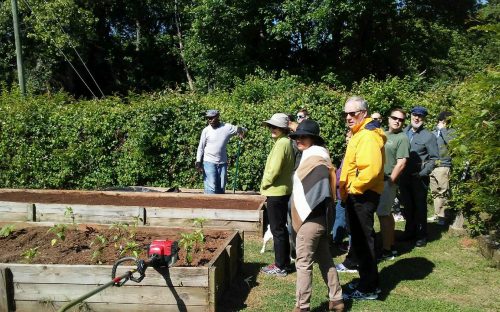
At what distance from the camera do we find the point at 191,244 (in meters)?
4.95

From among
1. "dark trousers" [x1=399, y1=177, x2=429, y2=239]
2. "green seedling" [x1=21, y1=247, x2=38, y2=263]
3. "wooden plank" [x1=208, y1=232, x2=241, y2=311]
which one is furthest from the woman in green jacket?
"green seedling" [x1=21, y1=247, x2=38, y2=263]

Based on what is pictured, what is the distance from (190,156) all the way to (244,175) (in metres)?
1.24

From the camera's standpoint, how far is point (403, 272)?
555 centimetres

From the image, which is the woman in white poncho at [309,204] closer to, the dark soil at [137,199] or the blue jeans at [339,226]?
the blue jeans at [339,226]

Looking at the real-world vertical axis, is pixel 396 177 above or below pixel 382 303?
above

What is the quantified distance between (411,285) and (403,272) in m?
0.40

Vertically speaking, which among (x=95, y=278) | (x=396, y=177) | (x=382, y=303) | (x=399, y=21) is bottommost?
(x=382, y=303)

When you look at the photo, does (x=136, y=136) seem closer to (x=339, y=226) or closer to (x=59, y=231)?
(x=59, y=231)

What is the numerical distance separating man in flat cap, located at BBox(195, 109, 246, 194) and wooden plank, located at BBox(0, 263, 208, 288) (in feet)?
12.8

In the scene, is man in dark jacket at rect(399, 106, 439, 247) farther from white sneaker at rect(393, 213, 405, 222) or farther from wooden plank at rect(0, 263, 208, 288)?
wooden plank at rect(0, 263, 208, 288)

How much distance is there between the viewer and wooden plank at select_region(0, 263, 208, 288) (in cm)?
427

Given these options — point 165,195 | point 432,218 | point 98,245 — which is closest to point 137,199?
point 165,195

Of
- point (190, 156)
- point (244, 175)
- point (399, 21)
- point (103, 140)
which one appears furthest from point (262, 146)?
point (399, 21)

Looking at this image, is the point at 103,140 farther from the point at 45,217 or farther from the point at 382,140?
the point at 382,140
